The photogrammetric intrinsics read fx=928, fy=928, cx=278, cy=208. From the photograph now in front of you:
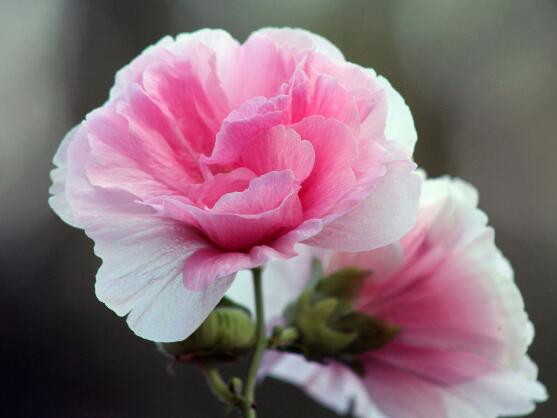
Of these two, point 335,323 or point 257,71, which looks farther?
point 335,323

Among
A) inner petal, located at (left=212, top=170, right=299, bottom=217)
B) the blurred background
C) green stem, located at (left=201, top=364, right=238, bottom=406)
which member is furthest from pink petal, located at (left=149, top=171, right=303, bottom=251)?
the blurred background

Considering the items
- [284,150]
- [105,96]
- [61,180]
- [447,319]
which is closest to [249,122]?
[284,150]

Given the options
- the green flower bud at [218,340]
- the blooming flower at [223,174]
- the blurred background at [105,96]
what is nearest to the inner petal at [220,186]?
the blooming flower at [223,174]

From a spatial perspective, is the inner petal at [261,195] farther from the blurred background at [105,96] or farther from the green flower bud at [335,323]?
the blurred background at [105,96]

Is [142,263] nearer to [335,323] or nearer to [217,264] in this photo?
[217,264]

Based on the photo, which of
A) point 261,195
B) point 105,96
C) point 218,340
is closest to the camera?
point 261,195

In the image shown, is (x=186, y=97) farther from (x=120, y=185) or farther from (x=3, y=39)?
(x=3, y=39)
